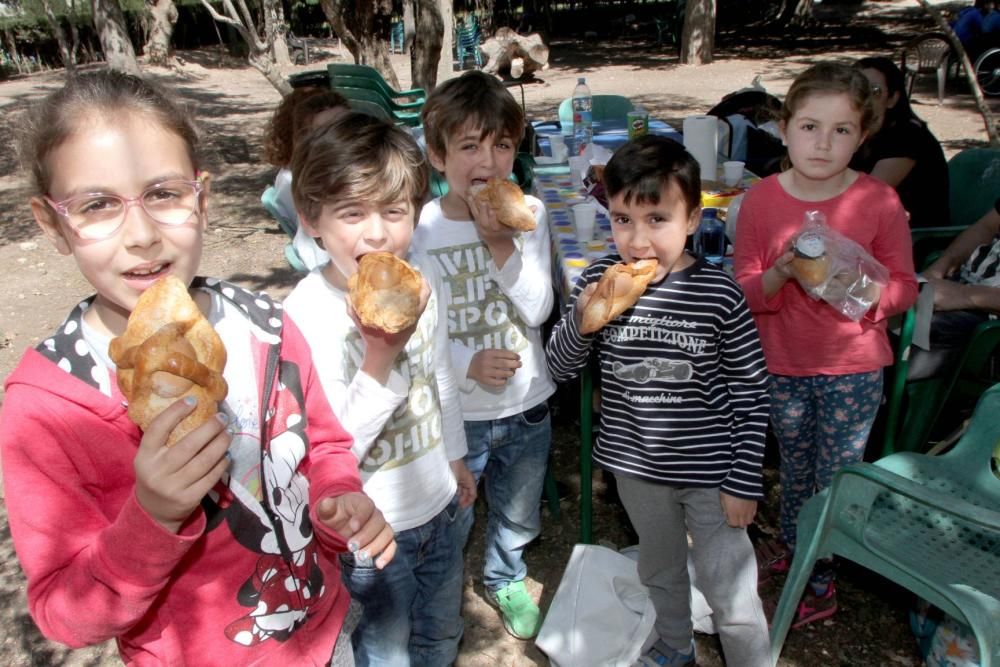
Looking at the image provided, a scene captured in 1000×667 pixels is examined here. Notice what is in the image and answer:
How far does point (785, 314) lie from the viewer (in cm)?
266

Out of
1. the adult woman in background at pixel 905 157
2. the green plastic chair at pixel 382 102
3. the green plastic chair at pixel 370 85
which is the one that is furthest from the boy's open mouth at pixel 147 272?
the green plastic chair at pixel 370 85

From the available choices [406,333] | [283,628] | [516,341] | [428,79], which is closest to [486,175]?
[516,341]

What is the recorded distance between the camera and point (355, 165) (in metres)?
1.79

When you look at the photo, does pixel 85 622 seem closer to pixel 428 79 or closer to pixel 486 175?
pixel 486 175

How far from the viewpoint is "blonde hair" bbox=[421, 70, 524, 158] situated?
2537mm

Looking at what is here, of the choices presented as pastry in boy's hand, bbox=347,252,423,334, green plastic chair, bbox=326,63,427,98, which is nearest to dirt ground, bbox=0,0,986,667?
pastry in boy's hand, bbox=347,252,423,334

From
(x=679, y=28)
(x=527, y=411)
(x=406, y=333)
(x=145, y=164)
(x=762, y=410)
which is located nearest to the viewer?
(x=145, y=164)

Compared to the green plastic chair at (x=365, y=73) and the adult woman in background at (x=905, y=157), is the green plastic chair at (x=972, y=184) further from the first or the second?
the green plastic chair at (x=365, y=73)

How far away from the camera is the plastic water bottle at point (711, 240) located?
297 centimetres

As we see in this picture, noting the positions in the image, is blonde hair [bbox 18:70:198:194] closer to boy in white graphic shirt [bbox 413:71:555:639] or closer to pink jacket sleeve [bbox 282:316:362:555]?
pink jacket sleeve [bbox 282:316:362:555]

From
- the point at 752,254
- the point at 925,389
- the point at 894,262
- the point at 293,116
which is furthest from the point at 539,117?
the point at 894,262

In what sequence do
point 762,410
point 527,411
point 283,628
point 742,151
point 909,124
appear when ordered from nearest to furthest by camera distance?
point 283,628, point 762,410, point 527,411, point 909,124, point 742,151

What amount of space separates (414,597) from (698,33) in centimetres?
1867

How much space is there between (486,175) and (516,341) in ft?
1.97
